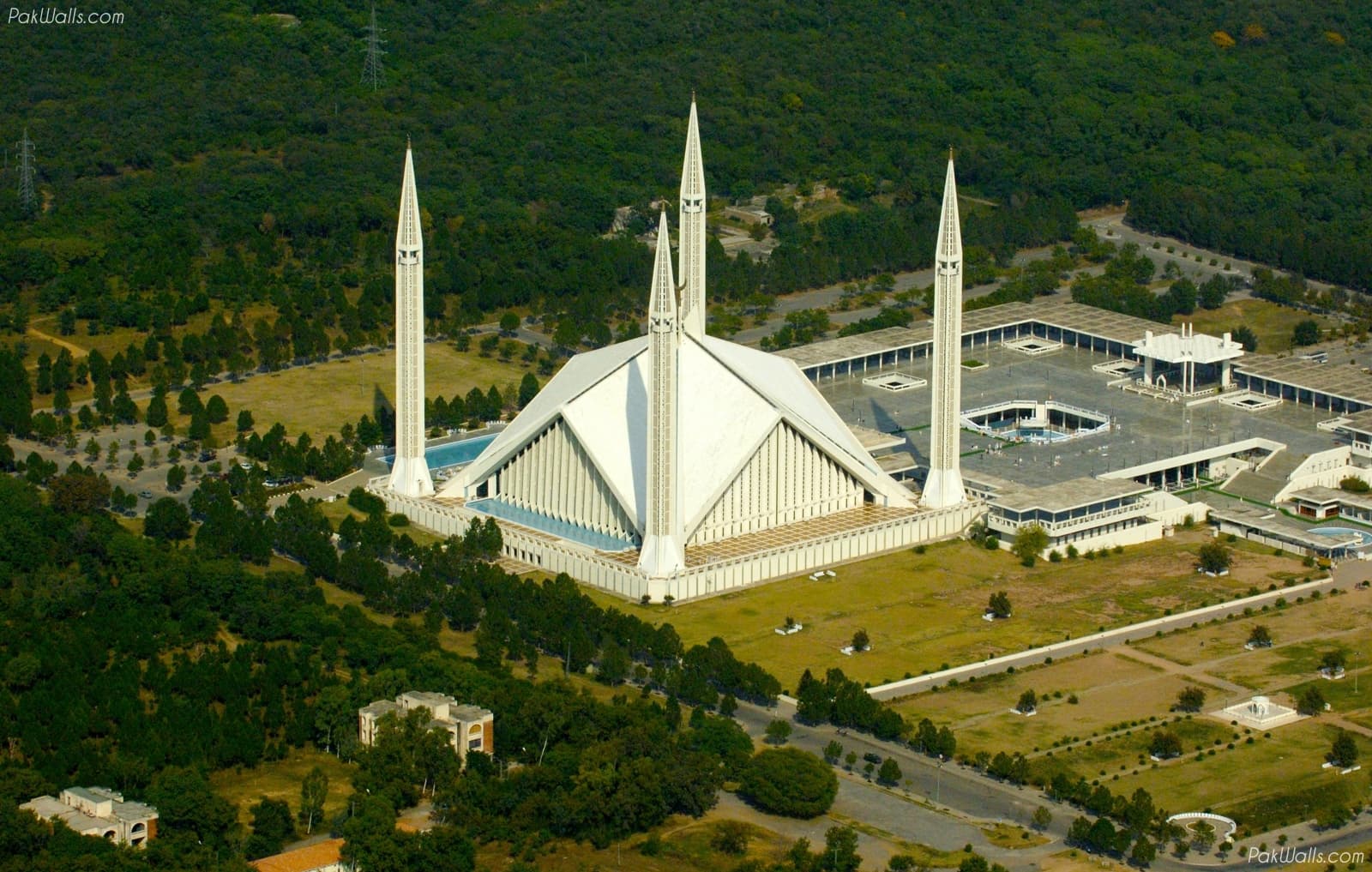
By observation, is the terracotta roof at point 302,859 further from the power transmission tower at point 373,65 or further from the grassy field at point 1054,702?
the power transmission tower at point 373,65

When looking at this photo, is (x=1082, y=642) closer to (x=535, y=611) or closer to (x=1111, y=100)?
(x=535, y=611)

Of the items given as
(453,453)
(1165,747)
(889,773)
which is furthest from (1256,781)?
(453,453)

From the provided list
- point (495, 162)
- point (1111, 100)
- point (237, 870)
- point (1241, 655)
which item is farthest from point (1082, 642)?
point (1111, 100)

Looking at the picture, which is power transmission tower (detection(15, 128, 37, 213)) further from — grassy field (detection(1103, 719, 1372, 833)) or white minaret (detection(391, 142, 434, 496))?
grassy field (detection(1103, 719, 1372, 833))

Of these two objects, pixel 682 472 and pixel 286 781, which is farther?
pixel 682 472

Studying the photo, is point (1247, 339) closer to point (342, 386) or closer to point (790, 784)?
point (342, 386)

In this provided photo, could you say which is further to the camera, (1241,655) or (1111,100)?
(1111,100)
